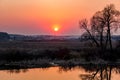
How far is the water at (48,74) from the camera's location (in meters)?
33.0

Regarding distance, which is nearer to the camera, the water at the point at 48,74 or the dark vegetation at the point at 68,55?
the water at the point at 48,74

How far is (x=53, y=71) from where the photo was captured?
38656 mm

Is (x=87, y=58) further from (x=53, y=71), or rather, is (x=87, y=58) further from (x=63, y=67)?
(x=53, y=71)

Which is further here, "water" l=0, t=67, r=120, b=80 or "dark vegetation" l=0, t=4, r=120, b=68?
"dark vegetation" l=0, t=4, r=120, b=68

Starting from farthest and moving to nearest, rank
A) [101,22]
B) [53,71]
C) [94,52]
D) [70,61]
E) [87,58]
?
[101,22], [94,52], [87,58], [70,61], [53,71]

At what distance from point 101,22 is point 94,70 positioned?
24221 mm

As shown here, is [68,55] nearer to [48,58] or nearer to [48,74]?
[48,58]

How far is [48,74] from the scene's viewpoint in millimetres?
36031

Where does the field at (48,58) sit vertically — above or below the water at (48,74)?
above

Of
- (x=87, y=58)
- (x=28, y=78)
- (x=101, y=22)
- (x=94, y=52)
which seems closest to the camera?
(x=28, y=78)

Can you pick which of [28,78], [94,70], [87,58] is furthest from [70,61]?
[28,78]

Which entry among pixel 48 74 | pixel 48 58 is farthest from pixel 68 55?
pixel 48 74

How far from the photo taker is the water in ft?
108

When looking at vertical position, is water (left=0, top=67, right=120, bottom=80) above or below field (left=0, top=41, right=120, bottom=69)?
below
